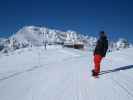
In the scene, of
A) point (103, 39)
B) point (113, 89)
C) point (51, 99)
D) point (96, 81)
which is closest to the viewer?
point (51, 99)

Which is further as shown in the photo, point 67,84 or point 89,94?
point 67,84

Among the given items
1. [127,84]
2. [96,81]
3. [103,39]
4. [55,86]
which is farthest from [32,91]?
[103,39]

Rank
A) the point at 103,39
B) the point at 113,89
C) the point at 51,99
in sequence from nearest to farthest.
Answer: the point at 51,99, the point at 113,89, the point at 103,39

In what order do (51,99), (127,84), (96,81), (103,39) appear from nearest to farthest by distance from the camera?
(51,99) → (127,84) → (96,81) → (103,39)

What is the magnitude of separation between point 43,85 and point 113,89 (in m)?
2.63

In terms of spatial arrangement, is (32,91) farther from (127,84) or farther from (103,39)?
(103,39)

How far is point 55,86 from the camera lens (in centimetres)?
1018

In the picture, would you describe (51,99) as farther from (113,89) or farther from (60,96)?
(113,89)

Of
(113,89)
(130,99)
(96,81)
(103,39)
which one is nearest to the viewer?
(130,99)

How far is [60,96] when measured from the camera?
8711 mm

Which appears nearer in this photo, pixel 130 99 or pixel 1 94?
pixel 130 99

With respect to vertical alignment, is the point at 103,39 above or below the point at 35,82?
above

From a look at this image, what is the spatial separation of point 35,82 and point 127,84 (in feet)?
11.7

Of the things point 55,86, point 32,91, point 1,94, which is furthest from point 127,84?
point 1,94
